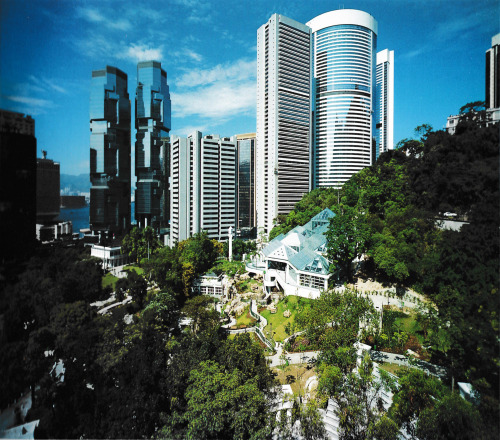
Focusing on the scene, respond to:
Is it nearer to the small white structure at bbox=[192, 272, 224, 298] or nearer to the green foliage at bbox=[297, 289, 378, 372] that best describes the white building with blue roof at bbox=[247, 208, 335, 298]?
the small white structure at bbox=[192, 272, 224, 298]

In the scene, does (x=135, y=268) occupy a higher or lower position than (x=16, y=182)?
lower

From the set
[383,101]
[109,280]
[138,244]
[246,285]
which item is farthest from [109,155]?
[383,101]

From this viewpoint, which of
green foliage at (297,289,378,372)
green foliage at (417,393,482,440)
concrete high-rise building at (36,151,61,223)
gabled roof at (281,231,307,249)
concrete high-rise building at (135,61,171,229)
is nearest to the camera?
green foliage at (417,393,482,440)

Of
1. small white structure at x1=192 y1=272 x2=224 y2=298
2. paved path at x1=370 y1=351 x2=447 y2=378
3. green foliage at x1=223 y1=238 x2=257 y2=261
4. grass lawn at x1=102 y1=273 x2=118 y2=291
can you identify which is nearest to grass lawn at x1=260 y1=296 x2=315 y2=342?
paved path at x1=370 y1=351 x2=447 y2=378

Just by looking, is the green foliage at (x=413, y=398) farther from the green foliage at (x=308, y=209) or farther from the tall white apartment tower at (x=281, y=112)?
the tall white apartment tower at (x=281, y=112)

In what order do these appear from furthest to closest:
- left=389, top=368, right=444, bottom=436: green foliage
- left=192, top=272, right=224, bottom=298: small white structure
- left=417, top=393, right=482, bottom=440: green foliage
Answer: left=192, top=272, right=224, bottom=298: small white structure → left=389, top=368, right=444, bottom=436: green foliage → left=417, top=393, right=482, bottom=440: green foliage

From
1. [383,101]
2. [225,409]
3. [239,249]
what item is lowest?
[225,409]

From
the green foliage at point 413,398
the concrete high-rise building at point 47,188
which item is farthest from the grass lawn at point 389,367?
the concrete high-rise building at point 47,188

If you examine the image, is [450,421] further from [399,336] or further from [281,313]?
[281,313]

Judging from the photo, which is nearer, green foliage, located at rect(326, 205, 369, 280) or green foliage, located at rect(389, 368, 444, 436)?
green foliage, located at rect(389, 368, 444, 436)
